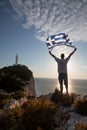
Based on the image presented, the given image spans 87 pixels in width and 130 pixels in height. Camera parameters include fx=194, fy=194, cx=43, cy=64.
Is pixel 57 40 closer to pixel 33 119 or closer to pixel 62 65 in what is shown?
pixel 62 65

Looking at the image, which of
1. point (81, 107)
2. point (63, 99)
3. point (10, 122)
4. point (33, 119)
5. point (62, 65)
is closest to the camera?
point (33, 119)

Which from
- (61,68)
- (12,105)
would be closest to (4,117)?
(12,105)

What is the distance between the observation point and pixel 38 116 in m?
5.28

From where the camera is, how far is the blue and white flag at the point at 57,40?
35.7 ft

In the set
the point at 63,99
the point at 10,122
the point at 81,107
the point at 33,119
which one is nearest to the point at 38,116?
the point at 33,119

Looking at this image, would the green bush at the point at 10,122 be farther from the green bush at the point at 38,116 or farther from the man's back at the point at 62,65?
the man's back at the point at 62,65

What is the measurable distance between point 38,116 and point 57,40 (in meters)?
6.35

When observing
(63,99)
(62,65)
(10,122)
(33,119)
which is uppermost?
(62,65)

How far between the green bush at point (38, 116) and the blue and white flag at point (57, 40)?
5.72 meters

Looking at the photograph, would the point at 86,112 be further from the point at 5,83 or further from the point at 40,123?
the point at 5,83

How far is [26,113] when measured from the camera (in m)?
5.37

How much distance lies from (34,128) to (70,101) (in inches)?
170

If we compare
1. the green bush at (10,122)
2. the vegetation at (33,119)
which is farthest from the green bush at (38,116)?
the green bush at (10,122)

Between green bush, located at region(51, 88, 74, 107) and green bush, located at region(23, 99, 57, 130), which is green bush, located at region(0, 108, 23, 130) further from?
green bush, located at region(51, 88, 74, 107)
